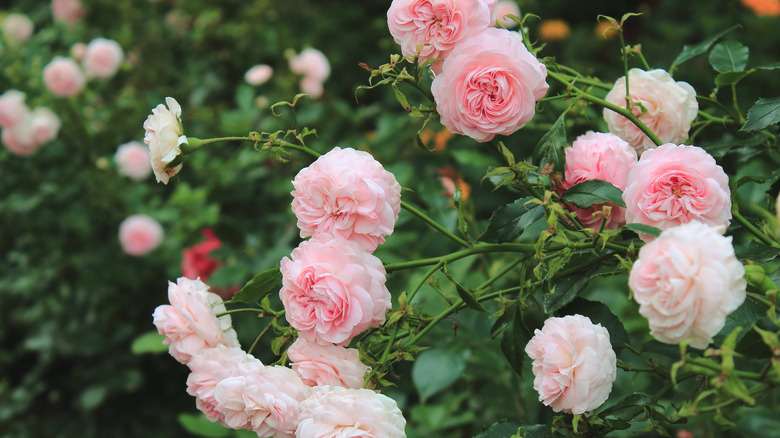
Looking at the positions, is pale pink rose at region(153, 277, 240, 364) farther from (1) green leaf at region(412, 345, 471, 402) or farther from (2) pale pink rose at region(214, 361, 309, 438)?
(1) green leaf at region(412, 345, 471, 402)

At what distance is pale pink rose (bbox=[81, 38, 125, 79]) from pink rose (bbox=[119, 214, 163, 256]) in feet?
1.89

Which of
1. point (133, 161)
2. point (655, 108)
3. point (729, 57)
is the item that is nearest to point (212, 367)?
point (655, 108)

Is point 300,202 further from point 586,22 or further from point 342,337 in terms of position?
point 586,22

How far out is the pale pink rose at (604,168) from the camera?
792mm

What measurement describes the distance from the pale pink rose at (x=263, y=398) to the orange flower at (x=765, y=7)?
117 inches

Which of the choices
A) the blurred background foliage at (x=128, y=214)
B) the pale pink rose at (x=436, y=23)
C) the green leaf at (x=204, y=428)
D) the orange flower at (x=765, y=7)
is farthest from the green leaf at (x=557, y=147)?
the orange flower at (x=765, y=7)

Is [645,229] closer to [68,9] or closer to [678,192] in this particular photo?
[678,192]

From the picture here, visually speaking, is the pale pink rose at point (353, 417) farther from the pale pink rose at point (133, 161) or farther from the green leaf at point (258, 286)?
the pale pink rose at point (133, 161)

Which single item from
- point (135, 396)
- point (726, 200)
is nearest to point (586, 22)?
point (135, 396)

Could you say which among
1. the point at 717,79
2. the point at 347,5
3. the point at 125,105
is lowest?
the point at 347,5

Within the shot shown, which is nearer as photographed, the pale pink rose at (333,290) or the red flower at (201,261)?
the pale pink rose at (333,290)

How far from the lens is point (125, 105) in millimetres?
2293

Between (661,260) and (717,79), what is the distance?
0.38 metres

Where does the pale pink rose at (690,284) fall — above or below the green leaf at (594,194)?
above
